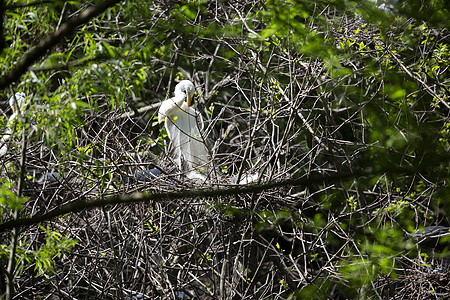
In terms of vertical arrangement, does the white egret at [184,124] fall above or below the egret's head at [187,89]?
below

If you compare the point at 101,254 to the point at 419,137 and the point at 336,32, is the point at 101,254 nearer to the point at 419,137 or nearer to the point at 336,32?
the point at 336,32

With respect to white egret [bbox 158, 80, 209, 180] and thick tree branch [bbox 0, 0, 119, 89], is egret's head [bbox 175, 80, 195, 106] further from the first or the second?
thick tree branch [bbox 0, 0, 119, 89]

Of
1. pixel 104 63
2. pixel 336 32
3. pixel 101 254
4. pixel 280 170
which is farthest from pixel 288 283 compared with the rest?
pixel 104 63

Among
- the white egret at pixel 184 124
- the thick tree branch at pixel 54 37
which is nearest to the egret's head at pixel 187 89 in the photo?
the white egret at pixel 184 124

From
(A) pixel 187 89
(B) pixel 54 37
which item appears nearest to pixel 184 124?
(A) pixel 187 89

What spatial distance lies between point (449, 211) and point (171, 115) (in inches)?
158

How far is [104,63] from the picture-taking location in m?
2.38

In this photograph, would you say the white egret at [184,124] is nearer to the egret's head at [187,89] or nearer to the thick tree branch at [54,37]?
the egret's head at [187,89]

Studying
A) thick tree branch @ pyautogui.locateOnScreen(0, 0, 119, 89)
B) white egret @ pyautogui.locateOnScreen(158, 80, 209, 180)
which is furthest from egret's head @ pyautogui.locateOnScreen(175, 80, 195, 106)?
thick tree branch @ pyautogui.locateOnScreen(0, 0, 119, 89)

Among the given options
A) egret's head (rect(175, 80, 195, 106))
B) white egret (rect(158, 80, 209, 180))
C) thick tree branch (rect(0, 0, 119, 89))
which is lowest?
white egret (rect(158, 80, 209, 180))

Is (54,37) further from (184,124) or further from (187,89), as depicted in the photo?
(184,124)

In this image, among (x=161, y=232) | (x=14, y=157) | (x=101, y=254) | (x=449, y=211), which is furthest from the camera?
(x=101, y=254)

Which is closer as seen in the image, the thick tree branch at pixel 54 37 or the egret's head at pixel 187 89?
the thick tree branch at pixel 54 37

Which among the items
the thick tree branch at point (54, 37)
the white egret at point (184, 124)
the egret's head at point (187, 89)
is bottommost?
the white egret at point (184, 124)
